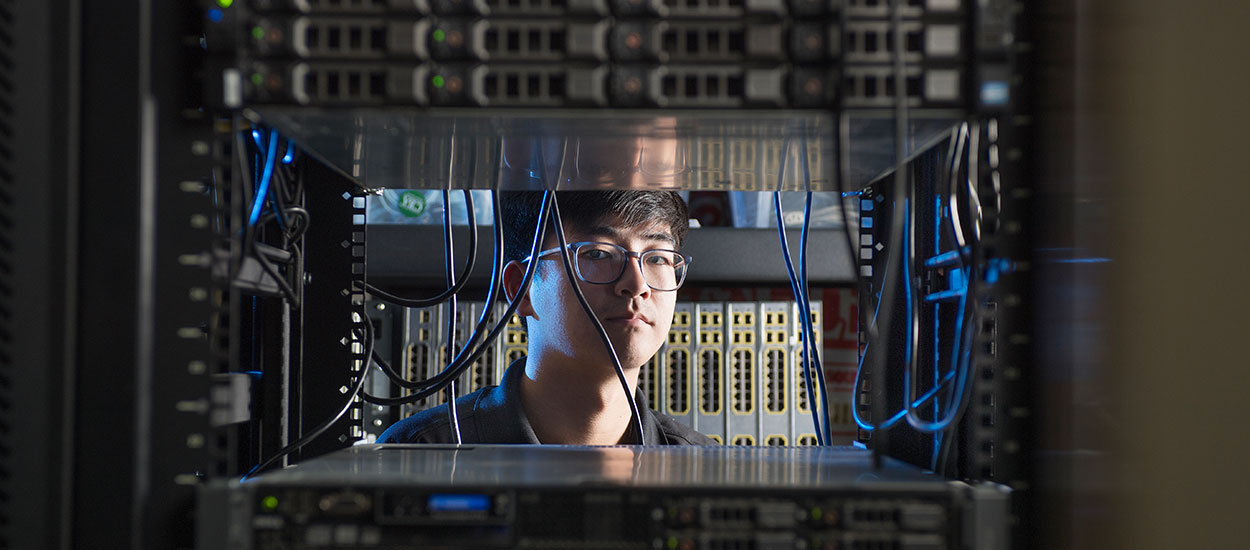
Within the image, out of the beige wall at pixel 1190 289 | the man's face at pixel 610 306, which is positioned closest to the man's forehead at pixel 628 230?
the man's face at pixel 610 306

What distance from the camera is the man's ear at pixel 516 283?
1228 mm

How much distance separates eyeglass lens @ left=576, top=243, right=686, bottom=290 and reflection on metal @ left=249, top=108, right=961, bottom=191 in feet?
1.04

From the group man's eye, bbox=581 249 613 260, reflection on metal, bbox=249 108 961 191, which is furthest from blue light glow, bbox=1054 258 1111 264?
man's eye, bbox=581 249 613 260

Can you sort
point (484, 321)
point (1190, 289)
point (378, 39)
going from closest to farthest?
1. point (1190, 289)
2. point (378, 39)
3. point (484, 321)

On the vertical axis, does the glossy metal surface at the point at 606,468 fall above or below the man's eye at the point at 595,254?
below

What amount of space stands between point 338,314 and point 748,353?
60 centimetres

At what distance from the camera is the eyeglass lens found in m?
1.12

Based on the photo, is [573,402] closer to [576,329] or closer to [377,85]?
[576,329]

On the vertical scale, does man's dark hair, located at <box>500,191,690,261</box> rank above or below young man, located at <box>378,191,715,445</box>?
above

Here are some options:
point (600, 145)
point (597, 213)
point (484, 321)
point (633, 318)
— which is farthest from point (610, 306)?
point (600, 145)

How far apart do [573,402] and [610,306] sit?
0.20 meters

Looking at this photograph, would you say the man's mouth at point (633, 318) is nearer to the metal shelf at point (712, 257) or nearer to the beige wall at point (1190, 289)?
the metal shelf at point (712, 257)

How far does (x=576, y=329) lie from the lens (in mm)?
1224

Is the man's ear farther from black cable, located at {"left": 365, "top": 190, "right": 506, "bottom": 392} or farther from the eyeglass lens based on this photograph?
black cable, located at {"left": 365, "top": 190, "right": 506, "bottom": 392}
